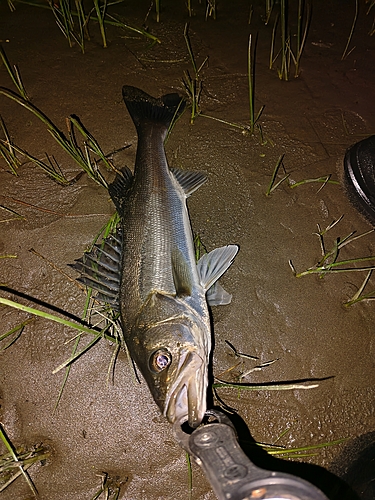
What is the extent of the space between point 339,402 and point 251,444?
0.78 m

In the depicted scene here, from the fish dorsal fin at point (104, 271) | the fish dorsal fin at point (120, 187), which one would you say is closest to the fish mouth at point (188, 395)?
the fish dorsal fin at point (104, 271)

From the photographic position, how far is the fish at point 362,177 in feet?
11.7

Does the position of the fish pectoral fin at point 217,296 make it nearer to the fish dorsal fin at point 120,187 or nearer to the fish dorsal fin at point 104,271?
the fish dorsal fin at point 104,271

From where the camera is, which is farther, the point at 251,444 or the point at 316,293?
the point at 316,293

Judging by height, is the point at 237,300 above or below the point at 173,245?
below

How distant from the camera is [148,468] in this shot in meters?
2.90

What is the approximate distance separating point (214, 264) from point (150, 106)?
189cm

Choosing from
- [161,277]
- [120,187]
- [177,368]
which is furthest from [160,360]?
[120,187]

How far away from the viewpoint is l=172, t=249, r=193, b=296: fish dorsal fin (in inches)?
112

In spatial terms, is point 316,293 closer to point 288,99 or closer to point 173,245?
point 173,245

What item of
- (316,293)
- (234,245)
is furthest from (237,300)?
(316,293)

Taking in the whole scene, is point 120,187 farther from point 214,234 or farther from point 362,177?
point 362,177

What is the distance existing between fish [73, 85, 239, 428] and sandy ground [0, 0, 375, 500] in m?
0.34

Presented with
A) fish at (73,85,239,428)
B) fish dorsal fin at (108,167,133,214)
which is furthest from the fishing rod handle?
fish dorsal fin at (108,167,133,214)
